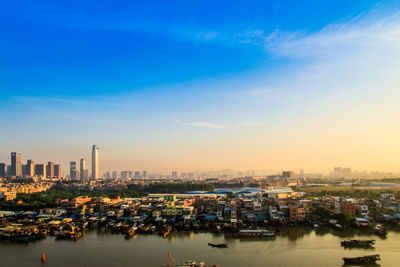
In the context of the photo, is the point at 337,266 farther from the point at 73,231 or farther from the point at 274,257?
the point at 73,231

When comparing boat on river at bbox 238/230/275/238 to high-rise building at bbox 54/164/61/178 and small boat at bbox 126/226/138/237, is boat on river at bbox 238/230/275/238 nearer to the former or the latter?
small boat at bbox 126/226/138/237

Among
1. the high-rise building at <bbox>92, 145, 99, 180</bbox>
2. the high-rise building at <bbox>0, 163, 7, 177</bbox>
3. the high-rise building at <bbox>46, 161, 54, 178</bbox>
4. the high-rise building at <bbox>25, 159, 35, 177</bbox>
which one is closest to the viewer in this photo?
the high-rise building at <bbox>0, 163, 7, 177</bbox>

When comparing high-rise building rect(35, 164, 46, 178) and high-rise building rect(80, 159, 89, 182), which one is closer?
high-rise building rect(35, 164, 46, 178)

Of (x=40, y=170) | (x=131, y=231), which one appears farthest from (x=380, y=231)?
(x=40, y=170)

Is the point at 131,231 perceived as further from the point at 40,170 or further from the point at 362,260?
the point at 40,170

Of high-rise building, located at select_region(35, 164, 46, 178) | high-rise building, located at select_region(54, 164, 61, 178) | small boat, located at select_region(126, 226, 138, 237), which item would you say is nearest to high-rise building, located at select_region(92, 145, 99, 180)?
high-rise building, located at select_region(54, 164, 61, 178)

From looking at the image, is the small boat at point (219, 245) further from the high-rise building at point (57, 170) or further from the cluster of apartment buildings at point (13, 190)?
the high-rise building at point (57, 170)
